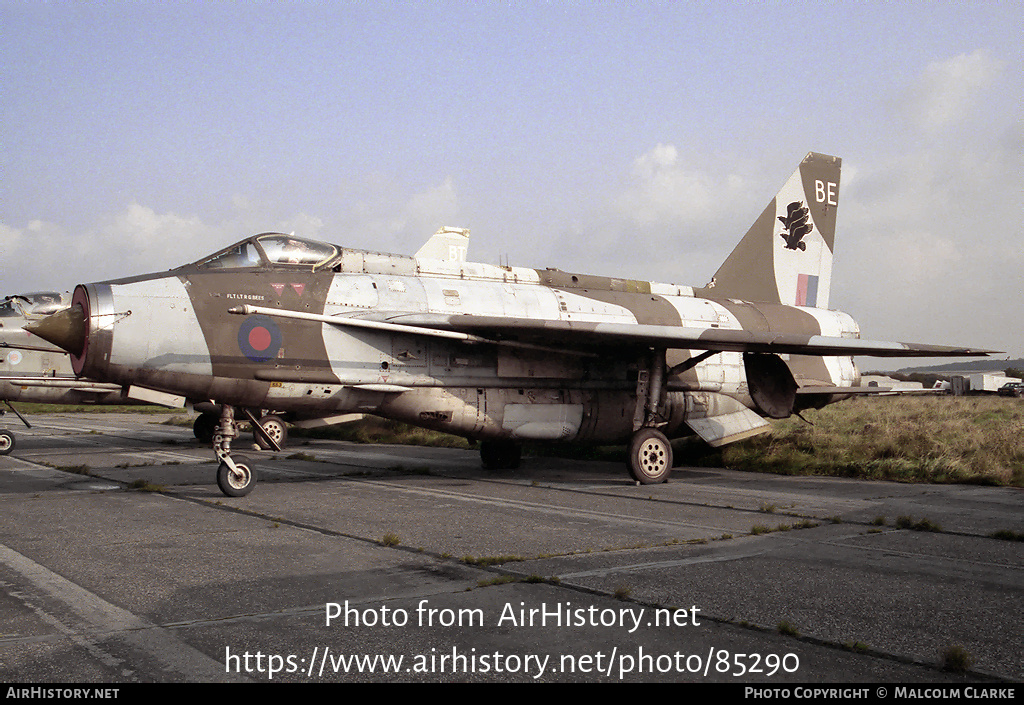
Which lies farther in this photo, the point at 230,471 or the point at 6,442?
the point at 6,442

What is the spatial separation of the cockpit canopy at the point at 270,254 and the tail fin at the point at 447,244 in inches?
442

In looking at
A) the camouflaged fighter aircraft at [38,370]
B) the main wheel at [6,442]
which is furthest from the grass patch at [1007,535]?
the main wheel at [6,442]

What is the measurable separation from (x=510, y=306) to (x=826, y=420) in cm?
1326

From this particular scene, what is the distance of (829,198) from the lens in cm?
1694

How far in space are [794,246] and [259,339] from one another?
1151 cm

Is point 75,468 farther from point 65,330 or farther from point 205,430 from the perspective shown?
point 205,430

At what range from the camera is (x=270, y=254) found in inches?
426

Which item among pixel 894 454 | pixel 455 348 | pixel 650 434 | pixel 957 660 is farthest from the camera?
pixel 894 454

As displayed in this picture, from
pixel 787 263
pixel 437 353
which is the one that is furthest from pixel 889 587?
pixel 787 263

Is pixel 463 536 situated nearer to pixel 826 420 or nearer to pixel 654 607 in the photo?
pixel 654 607

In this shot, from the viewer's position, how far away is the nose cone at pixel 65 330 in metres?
8.89

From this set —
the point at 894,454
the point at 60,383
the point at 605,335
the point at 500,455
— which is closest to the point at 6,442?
the point at 60,383

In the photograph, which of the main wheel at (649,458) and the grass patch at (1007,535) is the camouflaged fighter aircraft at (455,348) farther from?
the grass patch at (1007,535)

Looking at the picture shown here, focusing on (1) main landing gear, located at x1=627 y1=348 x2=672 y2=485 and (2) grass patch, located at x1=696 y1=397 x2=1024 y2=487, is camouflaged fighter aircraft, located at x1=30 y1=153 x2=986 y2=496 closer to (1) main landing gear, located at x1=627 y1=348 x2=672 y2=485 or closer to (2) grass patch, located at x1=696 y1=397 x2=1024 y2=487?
(1) main landing gear, located at x1=627 y1=348 x2=672 y2=485
